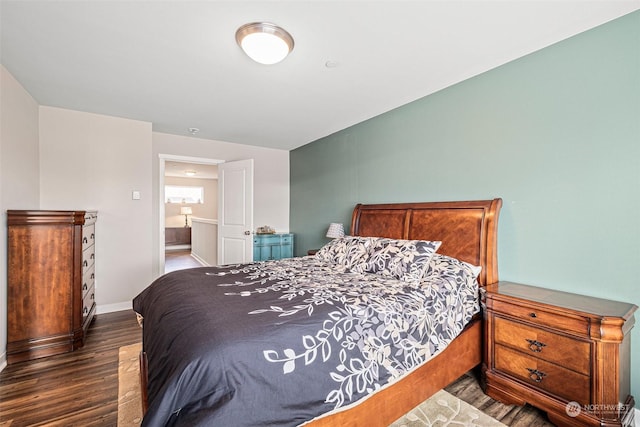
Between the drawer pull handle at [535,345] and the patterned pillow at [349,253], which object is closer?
the drawer pull handle at [535,345]

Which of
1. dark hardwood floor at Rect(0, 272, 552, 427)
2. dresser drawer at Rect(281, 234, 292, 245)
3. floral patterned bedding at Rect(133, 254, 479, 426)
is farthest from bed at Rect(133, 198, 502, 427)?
dresser drawer at Rect(281, 234, 292, 245)

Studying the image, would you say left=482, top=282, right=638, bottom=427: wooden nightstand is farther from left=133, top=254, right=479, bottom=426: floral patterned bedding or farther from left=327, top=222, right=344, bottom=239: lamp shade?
left=327, top=222, right=344, bottom=239: lamp shade

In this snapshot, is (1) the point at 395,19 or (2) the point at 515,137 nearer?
(1) the point at 395,19

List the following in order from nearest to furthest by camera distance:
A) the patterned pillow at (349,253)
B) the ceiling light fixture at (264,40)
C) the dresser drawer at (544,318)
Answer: the dresser drawer at (544,318) < the ceiling light fixture at (264,40) < the patterned pillow at (349,253)

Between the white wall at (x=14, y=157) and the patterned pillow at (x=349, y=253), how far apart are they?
2697mm

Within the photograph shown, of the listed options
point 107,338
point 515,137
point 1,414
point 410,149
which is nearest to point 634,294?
point 515,137

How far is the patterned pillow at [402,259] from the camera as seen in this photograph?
213 centimetres

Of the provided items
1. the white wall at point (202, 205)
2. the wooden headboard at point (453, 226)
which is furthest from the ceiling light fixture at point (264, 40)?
the white wall at point (202, 205)

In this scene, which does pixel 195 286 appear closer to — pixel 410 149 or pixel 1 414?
pixel 1 414

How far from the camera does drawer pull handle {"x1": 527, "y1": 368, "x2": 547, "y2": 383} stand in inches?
66.4

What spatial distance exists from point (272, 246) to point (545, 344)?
3724mm

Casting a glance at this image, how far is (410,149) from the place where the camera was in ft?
9.82

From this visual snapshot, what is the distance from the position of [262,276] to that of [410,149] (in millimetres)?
2024

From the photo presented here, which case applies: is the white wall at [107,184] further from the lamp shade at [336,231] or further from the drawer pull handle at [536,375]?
the drawer pull handle at [536,375]
